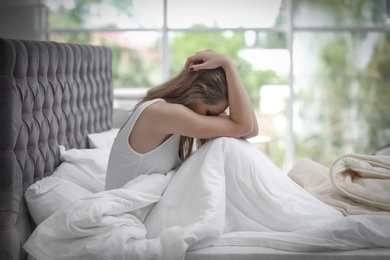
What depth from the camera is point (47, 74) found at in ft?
10.6

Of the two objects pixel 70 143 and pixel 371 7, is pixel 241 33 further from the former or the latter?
pixel 70 143

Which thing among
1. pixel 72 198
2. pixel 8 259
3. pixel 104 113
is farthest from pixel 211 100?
pixel 104 113

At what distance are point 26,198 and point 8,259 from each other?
0.31 metres

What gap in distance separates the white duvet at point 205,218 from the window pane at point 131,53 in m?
3.90

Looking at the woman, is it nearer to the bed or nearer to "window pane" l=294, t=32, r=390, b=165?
the bed

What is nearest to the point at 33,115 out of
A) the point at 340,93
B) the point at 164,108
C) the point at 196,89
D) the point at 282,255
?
the point at 164,108

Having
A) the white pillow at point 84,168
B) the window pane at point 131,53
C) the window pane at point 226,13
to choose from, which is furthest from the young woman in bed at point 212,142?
the window pane at point 131,53

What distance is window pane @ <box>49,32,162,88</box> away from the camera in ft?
21.6

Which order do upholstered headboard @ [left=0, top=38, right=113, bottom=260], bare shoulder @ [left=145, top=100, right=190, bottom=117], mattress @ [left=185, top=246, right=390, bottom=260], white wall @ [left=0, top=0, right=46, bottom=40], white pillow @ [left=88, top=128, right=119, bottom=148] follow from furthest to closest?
1. white wall @ [left=0, top=0, right=46, bottom=40]
2. white pillow @ [left=88, top=128, right=119, bottom=148]
3. bare shoulder @ [left=145, top=100, right=190, bottom=117]
4. upholstered headboard @ [left=0, top=38, right=113, bottom=260]
5. mattress @ [left=185, top=246, right=390, bottom=260]

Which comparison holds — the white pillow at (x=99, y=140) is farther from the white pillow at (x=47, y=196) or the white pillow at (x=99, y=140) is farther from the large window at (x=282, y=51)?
the large window at (x=282, y=51)

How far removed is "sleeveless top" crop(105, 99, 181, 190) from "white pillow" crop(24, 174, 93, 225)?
0.80 feet

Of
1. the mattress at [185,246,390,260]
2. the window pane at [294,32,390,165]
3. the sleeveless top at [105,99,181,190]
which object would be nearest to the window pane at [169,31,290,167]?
the window pane at [294,32,390,165]

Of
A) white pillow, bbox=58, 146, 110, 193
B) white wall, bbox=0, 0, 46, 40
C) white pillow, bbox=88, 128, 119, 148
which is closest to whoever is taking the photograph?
white pillow, bbox=58, 146, 110, 193

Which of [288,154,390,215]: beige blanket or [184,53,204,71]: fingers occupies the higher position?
[184,53,204,71]: fingers
